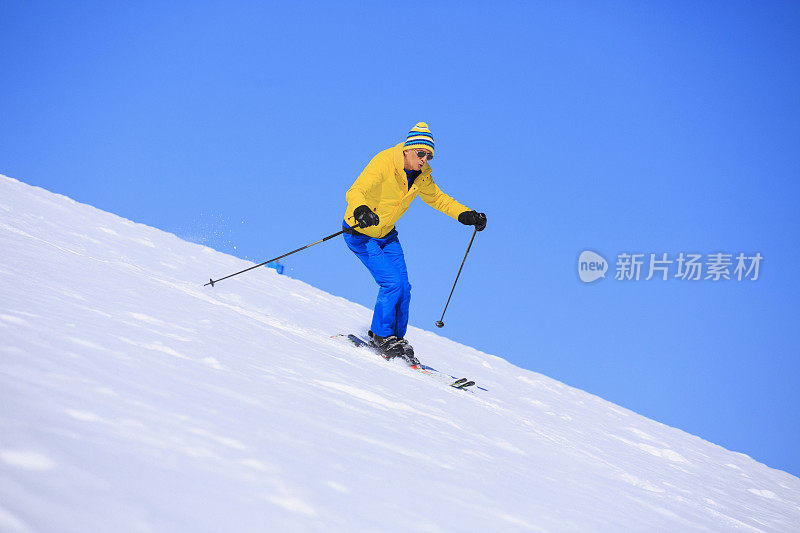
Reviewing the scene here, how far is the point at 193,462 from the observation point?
3.97 ft

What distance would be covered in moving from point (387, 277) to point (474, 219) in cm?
122

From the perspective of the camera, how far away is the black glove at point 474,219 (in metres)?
5.54

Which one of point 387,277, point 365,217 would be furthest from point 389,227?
point 365,217

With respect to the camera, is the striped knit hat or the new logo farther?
the new logo

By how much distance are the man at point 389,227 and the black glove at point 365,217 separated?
0.49ft

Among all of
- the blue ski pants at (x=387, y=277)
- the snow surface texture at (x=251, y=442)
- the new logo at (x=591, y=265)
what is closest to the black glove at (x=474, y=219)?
the blue ski pants at (x=387, y=277)

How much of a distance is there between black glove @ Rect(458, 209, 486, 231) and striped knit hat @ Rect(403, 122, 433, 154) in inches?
35.7

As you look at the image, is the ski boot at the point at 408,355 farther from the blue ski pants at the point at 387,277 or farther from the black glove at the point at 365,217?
the black glove at the point at 365,217

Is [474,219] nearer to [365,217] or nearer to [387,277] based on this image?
[387,277]

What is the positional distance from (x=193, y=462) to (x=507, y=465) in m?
1.31

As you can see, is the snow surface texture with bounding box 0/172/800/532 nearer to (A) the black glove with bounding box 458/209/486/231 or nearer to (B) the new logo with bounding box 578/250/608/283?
(A) the black glove with bounding box 458/209/486/231

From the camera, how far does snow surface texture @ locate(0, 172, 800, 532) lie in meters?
1.05

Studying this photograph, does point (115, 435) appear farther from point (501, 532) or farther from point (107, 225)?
point (107, 225)

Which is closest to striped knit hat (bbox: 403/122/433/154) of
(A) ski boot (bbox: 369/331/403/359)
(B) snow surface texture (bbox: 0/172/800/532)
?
(A) ski boot (bbox: 369/331/403/359)
